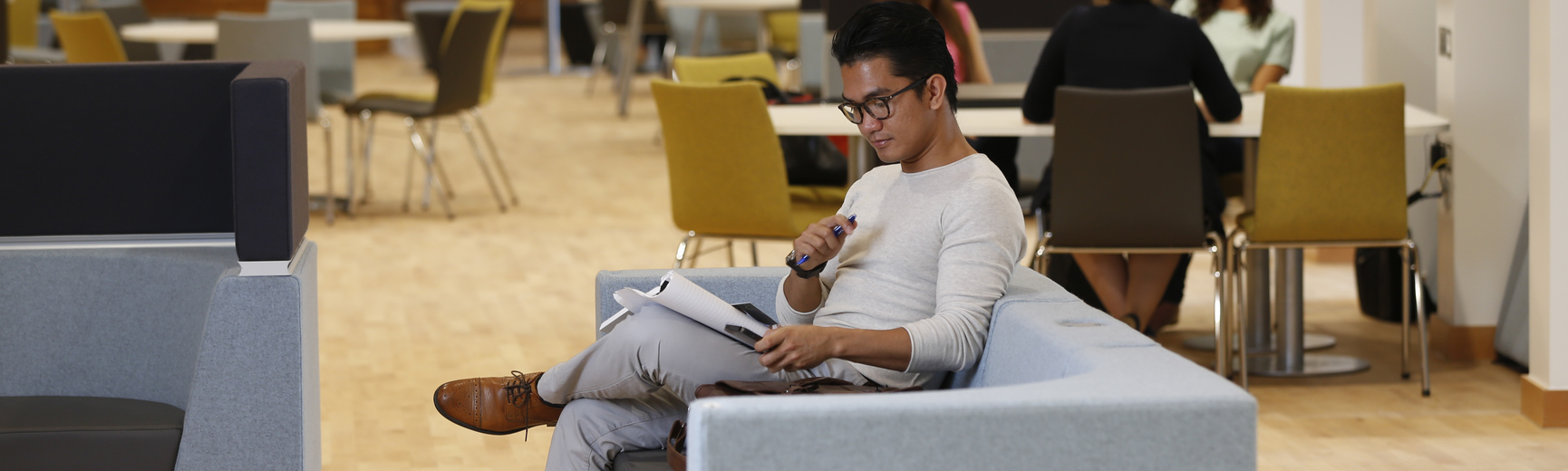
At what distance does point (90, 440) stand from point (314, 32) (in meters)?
4.37

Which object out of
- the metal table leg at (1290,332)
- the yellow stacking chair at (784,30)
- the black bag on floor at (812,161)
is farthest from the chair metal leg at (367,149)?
the metal table leg at (1290,332)

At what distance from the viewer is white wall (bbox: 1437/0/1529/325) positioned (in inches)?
139

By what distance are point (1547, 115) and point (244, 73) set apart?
2.49 metres

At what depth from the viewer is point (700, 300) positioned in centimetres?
197

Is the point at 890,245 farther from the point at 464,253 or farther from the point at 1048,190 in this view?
the point at 464,253

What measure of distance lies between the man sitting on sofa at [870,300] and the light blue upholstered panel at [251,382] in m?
0.28

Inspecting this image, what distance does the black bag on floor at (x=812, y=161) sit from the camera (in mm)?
4199

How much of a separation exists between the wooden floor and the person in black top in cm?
65

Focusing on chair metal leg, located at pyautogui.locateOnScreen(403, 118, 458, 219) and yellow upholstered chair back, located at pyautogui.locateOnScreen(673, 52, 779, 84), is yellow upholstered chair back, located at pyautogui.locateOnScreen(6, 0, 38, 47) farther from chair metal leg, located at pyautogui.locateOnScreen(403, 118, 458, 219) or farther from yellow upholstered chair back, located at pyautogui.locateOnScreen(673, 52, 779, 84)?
yellow upholstered chair back, located at pyautogui.locateOnScreen(673, 52, 779, 84)

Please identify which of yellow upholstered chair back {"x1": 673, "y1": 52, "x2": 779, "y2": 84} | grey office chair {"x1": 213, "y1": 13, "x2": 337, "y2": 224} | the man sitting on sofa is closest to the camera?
the man sitting on sofa

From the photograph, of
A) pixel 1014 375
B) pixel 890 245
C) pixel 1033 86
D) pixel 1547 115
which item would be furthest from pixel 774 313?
pixel 1547 115

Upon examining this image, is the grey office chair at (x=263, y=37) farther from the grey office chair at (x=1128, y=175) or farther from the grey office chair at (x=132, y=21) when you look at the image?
the grey office chair at (x=1128, y=175)

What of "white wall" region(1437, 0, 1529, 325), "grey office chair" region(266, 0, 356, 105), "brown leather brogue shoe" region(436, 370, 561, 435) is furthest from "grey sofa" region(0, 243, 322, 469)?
"grey office chair" region(266, 0, 356, 105)

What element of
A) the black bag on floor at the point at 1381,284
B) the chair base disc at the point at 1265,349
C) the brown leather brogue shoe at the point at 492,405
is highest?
the brown leather brogue shoe at the point at 492,405
